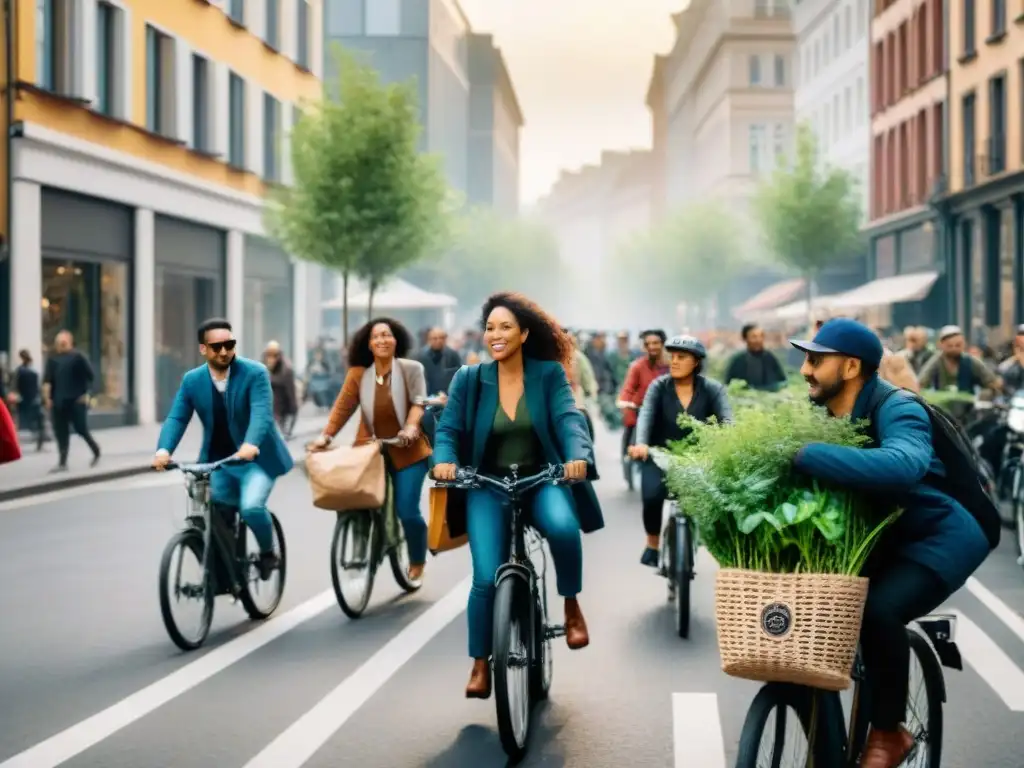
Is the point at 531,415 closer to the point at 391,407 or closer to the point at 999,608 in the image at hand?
the point at 391,407

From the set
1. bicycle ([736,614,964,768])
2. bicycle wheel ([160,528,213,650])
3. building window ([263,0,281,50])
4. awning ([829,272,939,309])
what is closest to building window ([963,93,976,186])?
awning ([829,272,939,309])

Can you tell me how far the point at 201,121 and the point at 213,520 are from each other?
2751cm

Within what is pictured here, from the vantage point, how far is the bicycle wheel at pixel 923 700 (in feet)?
16.7

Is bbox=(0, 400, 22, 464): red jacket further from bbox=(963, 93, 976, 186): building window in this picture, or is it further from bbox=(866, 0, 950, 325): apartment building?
bbox=(866, 0, 950, 325): apartment building

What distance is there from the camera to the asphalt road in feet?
20.3

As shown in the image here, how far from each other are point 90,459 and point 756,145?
74328 millimetres

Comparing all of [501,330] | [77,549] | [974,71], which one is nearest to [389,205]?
[974,71]

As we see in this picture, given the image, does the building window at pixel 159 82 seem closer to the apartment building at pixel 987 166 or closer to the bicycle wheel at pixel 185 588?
the apartment building at pixel 987 166

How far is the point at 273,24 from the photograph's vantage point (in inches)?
1590

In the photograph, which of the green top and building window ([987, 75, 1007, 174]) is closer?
the green top

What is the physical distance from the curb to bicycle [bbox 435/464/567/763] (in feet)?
38.0

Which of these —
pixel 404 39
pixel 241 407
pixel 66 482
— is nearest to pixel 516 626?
pixel 241 407

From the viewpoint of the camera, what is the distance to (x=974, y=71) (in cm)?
4044

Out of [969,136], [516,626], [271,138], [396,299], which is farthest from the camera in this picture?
[396,299]
